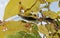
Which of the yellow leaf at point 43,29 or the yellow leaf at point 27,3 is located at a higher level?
the yellow leaf at point 27,3

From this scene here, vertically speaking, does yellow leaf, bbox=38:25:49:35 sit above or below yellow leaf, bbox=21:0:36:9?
below

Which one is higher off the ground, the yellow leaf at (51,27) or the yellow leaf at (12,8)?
the yellow leaf at (12,8)

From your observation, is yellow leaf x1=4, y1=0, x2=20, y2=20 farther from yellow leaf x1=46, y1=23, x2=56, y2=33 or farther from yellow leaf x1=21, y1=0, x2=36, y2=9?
yellow leaf x1=46, y1=23, x2=56, y2=33

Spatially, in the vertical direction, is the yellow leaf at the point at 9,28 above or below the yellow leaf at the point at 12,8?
below

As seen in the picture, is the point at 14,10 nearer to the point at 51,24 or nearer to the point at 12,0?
the point at 12,0

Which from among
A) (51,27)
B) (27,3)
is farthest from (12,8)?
(51,27)

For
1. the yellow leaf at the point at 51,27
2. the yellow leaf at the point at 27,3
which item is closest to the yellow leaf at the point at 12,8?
the yellow leaf at the point at 27,3

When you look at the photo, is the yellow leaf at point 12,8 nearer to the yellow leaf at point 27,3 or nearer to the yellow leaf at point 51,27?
the yellow leaf at point 27,3

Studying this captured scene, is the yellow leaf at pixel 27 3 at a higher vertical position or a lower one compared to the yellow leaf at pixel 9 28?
higher

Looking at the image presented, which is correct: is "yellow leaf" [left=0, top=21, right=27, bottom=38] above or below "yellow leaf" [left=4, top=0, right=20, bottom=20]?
below

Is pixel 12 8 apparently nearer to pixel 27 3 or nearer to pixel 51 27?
pixel 27 3

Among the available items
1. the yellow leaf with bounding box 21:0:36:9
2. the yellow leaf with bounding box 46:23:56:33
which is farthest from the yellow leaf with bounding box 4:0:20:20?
the yellow leaf with bounding box 46:23:56:33
